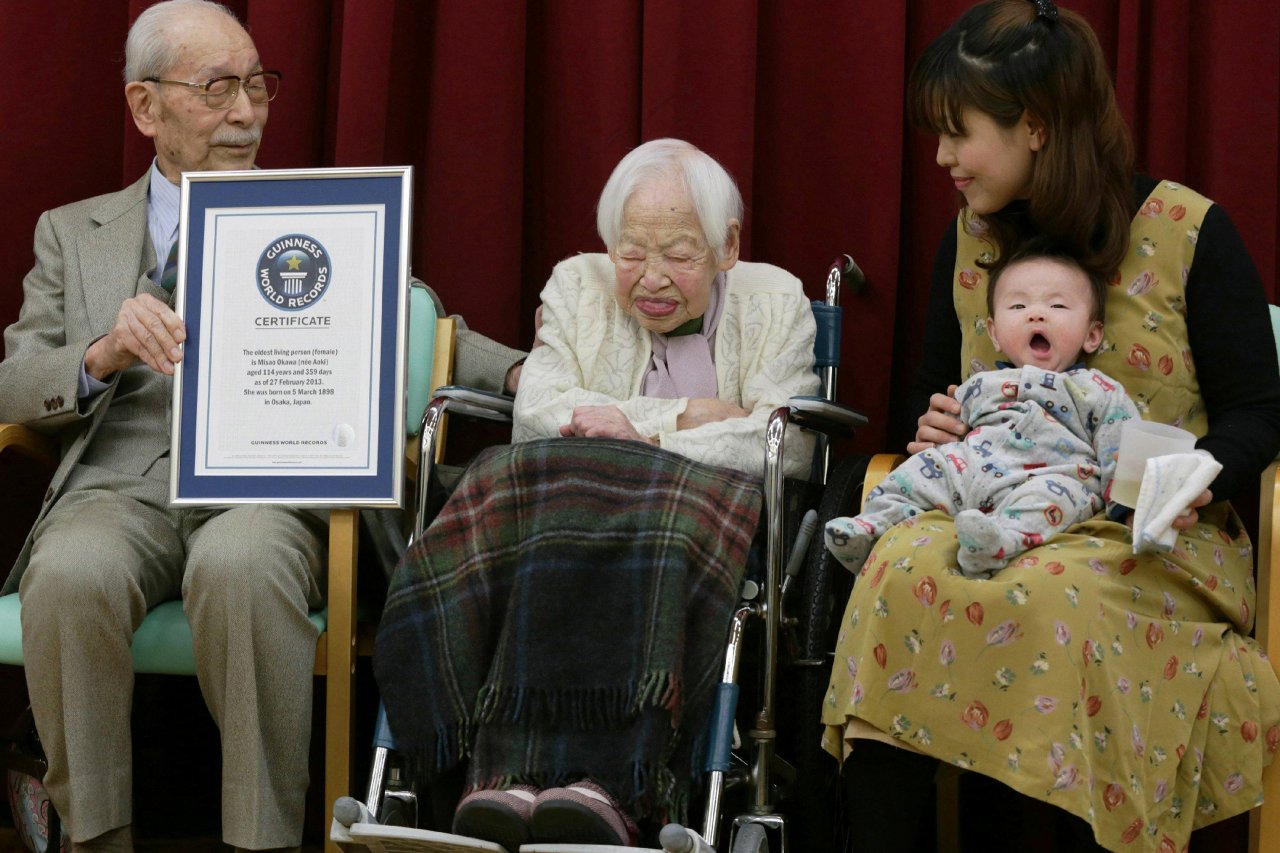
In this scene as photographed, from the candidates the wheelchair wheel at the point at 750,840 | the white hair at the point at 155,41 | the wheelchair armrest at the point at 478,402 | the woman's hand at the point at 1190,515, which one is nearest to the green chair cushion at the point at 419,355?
the wheelchair armrest at the point at 478,402

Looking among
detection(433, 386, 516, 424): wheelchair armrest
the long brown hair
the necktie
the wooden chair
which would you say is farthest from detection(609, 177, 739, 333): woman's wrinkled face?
the necktie

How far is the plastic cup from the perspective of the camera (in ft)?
7.60

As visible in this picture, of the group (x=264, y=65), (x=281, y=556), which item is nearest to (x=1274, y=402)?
(x=281, y=556)

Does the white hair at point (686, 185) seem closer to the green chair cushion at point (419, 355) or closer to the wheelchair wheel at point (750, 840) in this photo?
the green chair cushion at point (419, 355)

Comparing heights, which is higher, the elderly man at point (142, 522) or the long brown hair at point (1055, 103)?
the long brown hair at point (1055, 103)

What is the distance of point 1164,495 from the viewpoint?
2271 mm

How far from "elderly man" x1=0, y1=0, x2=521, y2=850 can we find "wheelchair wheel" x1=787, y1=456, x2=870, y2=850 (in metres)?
0.83

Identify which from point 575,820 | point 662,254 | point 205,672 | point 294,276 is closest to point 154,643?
point 205,672

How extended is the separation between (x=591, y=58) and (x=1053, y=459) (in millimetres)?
1594

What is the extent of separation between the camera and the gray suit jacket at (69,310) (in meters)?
3.02

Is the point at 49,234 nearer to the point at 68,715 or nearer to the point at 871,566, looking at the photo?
the point at 68,715

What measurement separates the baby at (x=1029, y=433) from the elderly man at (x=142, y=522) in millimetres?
980

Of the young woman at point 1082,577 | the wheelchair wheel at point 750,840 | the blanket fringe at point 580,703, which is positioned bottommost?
the wheelchair wheel at point 750,840

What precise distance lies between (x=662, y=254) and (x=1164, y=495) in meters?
1.12
